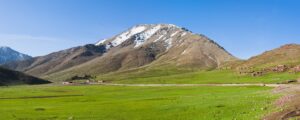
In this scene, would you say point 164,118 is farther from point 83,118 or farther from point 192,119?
point 83,118

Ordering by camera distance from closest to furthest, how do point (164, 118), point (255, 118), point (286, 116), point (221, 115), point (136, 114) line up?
point (286, 116) → point (255, 118) → point (221, 115) → point (164, 118) → point (136, 114)

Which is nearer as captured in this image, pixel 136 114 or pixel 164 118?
pixel 164 118

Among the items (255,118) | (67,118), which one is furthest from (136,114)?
(255,118)

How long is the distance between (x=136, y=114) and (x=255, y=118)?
67.5 feet

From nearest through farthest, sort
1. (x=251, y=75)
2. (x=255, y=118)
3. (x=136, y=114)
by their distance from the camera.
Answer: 1. (x=255, y=118)
2. (x=136, y=114)
3. (x=251, y=75)

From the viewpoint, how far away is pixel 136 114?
A: 184 ft

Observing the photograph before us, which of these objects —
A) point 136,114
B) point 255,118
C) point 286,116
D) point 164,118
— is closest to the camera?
point 286,116

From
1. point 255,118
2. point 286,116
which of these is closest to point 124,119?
point 255,118

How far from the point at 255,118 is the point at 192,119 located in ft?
30.4

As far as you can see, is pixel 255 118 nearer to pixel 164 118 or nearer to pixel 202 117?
pixel 202 117

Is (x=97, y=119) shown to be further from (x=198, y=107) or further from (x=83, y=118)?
(x=198, y=107)

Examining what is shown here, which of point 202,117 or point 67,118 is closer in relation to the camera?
point 202,117

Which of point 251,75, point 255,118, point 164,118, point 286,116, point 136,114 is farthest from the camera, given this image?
point 251,75

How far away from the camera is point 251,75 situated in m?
198
